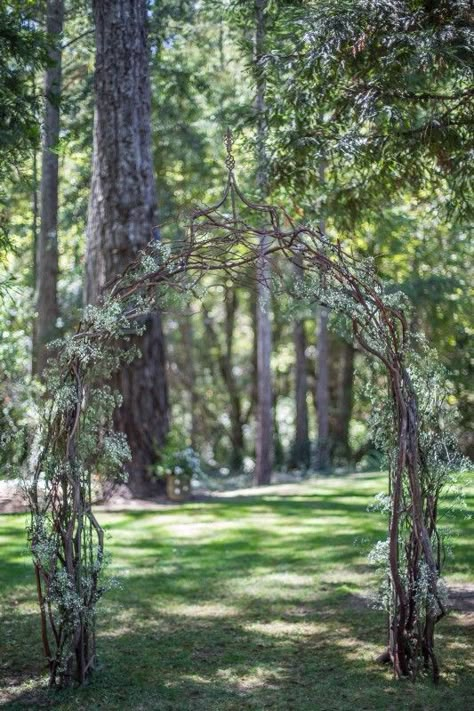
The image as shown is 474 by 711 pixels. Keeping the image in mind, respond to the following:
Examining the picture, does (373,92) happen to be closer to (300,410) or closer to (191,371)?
(300,410)

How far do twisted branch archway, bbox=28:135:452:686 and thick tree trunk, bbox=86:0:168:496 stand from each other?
532 cm

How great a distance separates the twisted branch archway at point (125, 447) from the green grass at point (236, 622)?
0.31 metres

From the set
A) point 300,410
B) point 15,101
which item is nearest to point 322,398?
point 300,410

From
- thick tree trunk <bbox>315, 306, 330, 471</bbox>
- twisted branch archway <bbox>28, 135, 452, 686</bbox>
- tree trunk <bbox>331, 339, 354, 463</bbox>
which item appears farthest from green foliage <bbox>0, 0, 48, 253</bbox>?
tree trunk <bbox>331, 339, 354, 463</bbox>

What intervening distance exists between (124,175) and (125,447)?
5.94 metres

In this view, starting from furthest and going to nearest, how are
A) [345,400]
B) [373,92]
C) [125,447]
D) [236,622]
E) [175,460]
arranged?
[345,400] → [175,460] → [373,92] → [236,622] → [125,447]

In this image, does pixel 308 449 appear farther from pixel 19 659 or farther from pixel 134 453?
pixel 19 659

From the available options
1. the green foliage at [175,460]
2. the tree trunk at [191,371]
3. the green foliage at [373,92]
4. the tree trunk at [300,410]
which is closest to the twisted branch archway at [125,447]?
the green foliage at [373,92]

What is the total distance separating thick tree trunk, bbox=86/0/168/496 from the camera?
985 cm

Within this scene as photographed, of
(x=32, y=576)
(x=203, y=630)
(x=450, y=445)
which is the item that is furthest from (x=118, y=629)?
(x=450, y=445)

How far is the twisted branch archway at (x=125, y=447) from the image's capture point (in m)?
4.68

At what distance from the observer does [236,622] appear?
6.23 m

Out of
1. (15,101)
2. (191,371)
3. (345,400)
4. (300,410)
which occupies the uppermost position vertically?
(15,101)

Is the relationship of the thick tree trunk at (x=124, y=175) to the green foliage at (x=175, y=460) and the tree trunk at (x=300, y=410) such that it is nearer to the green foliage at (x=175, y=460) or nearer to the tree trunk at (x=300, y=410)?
the green foliage at (x=175, y=460)
